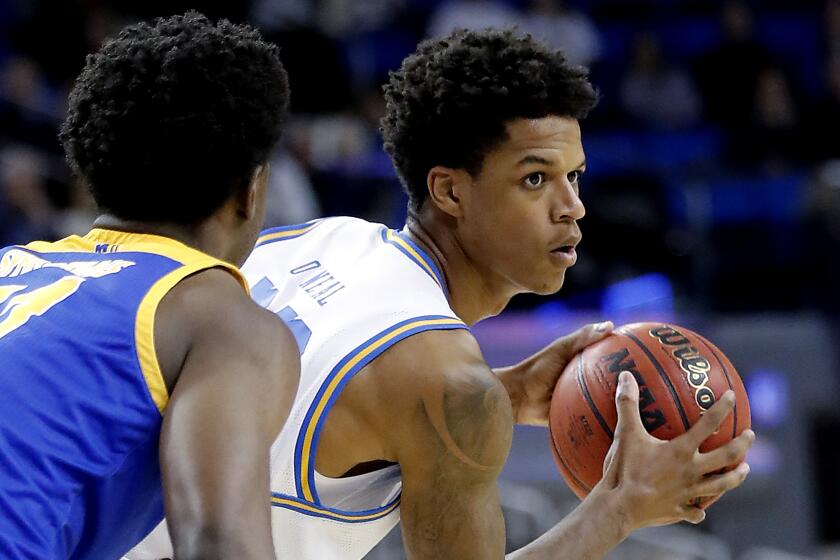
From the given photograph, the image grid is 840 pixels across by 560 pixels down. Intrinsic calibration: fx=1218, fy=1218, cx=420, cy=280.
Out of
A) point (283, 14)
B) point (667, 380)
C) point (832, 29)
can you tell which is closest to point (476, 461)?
point (667, 380)

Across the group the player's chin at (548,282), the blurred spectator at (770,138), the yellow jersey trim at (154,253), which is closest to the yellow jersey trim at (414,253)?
the player's chin at (548,282)

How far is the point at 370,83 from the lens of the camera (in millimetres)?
9586

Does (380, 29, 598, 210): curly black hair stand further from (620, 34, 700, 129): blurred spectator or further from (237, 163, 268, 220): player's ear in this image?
(620, 34, 700, 129): blurred spectator

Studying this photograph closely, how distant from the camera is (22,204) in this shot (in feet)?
22.1

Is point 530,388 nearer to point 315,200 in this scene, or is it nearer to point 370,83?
point 315,200

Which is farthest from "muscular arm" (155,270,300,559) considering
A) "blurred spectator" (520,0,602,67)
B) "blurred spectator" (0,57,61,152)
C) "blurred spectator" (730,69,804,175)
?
"blurred spectator" (520,0,602,67)

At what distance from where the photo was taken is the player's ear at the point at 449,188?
9.95ft

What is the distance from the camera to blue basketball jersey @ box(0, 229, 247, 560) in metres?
1.73

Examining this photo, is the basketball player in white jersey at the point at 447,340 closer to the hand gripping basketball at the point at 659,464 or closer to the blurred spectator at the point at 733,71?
the hand gripping basketball at the point at 659,464

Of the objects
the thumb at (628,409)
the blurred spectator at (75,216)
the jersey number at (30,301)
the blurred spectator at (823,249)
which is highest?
the jersey number at (30,301)

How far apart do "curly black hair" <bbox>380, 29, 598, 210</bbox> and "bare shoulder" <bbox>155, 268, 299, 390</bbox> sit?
1.26 metres

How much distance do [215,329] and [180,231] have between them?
29 cm

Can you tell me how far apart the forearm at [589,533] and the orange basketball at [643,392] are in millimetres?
198

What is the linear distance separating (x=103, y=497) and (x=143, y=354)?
0.22 metres
